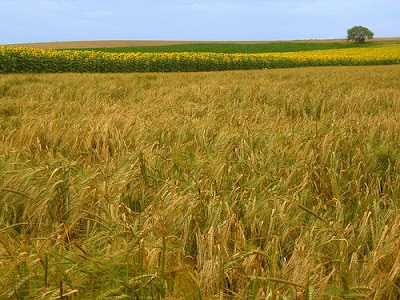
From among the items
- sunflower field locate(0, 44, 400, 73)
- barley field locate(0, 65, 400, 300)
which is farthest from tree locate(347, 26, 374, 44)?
barley field locate(0, 65, 400, 300)

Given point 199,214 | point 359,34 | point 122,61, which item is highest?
point 359,34

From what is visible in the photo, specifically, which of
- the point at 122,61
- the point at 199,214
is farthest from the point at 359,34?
the point at 199,214

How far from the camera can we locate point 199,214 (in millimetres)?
1815

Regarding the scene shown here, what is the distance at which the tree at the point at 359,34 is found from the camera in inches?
2906

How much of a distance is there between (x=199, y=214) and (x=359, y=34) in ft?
262

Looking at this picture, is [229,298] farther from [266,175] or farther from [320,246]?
[266,175]

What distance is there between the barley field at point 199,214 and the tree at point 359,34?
7750cm

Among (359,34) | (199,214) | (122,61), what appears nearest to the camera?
(199,214)

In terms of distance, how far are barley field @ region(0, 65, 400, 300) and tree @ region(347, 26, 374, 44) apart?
77500 millimetres

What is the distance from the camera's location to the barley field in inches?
48.9

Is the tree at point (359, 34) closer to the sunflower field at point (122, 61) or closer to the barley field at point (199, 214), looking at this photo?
the sunflower field at point (122, 61)

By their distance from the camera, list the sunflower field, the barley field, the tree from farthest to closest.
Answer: the tree < the sunflower field < the barley field

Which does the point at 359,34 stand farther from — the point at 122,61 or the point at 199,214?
the point at 199,214

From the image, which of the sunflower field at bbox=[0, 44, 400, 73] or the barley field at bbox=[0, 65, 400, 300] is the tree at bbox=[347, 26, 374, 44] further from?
the barley field at bbox=[0, 65, 400, 300]
